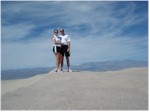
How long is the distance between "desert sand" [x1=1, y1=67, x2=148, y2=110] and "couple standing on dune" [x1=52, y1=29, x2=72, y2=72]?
37 cm

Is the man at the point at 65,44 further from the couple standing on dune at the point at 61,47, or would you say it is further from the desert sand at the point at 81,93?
the desert sand at the point at 81,93

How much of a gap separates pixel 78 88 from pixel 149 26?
5.10 feet

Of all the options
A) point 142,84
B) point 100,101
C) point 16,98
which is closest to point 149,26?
point 142,84

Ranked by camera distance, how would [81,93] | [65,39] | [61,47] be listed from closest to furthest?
[81,93] → [65,39] → [61,47]

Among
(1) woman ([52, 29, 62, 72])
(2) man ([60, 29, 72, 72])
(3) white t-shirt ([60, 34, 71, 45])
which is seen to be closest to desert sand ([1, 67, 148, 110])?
(1) woman ([52, 29, 62, 72])

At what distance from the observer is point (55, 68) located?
6.05m

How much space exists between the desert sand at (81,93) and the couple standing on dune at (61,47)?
37 centimetres

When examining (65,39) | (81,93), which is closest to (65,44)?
(65,39)

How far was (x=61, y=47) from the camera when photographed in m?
5.71

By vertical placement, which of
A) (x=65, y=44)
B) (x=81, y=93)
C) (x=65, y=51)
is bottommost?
(x=81, y=93)

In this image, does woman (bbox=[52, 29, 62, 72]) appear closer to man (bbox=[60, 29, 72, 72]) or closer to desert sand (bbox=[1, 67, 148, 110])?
man (bbox=[60, 29, 72, 72])

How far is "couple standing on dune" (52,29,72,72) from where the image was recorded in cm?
558

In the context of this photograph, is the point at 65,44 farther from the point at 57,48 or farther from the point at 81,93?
the point at 81,93

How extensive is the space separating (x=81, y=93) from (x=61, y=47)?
1.56m
